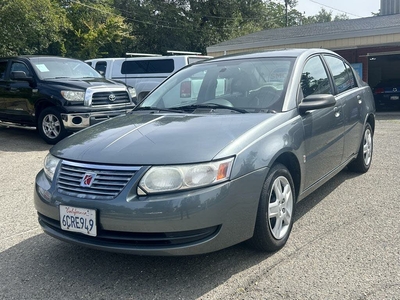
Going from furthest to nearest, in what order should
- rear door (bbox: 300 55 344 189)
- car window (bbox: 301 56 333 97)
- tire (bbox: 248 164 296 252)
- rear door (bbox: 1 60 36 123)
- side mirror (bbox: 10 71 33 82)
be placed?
rear door (bbox: 1 60 36 123) < side mirror (bbox: 10 71 33 82) < car window (bbox: 301 56 333 97) < rear door (bbox: 300 55 344 189) < tire (bbox: 248 164 296 252)

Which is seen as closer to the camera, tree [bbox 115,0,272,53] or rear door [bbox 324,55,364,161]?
rear door [bbox 324,55,364,161]

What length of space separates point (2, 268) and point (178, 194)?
166 centimetres

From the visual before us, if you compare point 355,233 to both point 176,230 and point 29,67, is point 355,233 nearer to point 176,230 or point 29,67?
point 176,230

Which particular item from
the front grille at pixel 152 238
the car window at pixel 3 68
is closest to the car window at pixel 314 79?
the front grille at pixel 152 238

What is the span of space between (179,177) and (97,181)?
1.90 ft

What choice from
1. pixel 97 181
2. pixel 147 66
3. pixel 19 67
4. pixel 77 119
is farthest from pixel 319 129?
pixel 147 66

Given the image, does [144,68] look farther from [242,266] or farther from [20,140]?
[242,266]

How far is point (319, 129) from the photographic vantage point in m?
4.08

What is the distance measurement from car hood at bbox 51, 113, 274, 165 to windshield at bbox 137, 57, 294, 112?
13.2 inches

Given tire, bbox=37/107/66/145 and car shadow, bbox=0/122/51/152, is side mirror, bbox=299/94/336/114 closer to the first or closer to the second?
tire, bbox=37/107/66/145

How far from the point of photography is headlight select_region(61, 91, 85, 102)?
27.1 feet

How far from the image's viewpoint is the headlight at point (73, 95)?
8.27m

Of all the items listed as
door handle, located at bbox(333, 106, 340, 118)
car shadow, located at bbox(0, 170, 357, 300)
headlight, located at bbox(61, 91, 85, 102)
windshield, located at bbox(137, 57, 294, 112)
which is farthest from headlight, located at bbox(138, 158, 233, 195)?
headlight, located at bbox(61, 91, 85, 102)

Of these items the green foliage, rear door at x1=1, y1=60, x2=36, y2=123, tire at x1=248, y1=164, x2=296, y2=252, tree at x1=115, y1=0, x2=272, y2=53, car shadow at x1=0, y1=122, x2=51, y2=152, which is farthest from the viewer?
tree at x1=115, y1=0, x2=272, y2=53
